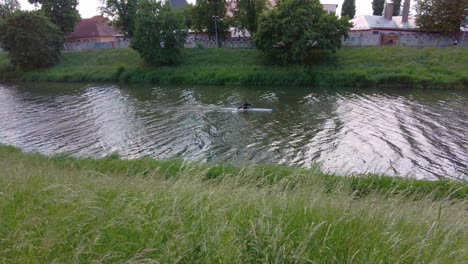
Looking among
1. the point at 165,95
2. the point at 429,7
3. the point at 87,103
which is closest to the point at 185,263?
the point at 87,103

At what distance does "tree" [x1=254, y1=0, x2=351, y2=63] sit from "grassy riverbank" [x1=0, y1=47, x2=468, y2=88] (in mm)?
1921

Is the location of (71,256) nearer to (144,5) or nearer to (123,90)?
(123,90)

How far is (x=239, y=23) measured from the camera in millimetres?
49094

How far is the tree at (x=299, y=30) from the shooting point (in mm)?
36625

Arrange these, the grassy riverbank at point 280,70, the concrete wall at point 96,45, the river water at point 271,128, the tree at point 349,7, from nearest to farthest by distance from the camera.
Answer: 1. the river water at point 271,128
2. the grassy riverbank at point 280,70
3. the concrete wall at point 96,45
4. the tree at point 349,7

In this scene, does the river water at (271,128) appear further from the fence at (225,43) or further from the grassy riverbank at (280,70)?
the fence at (225,43)

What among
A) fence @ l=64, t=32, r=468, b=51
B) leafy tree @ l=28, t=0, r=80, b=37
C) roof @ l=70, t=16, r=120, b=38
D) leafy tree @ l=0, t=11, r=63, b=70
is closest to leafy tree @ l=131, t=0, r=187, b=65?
fence @ l=64, t=32, r=468, b=51

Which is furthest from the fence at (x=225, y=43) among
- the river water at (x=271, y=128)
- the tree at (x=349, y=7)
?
the tree at (x=349, y=7)

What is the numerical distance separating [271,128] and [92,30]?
67.3 meters

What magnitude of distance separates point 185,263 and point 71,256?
1.09m

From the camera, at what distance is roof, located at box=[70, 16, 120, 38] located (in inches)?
2845

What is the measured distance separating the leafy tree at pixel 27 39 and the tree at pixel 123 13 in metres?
9.41

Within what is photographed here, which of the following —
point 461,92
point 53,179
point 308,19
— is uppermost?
point 308,19

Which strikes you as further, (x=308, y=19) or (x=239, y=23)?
(x=239, y=23)
